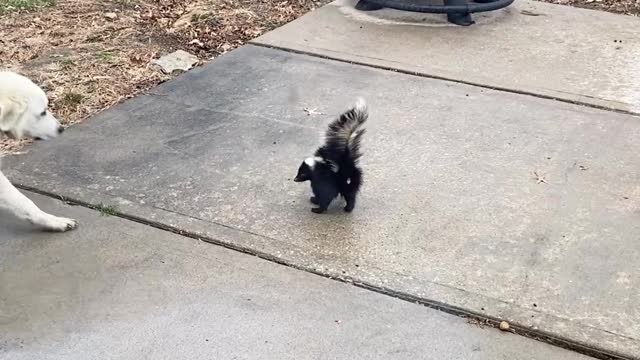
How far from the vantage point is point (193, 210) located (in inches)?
150

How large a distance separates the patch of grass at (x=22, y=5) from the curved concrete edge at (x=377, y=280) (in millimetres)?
3238

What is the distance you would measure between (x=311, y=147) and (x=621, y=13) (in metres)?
4.36

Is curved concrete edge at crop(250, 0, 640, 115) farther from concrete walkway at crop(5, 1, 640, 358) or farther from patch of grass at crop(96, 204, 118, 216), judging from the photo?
patch of grass at crop(96, 204, 118, 216)

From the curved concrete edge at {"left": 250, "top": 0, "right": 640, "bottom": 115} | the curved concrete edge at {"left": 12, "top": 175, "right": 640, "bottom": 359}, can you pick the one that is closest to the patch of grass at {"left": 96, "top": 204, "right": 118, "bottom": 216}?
the curved concrete edge at {"left": 12, "top": 175, "right": 640, "bottom": 359}

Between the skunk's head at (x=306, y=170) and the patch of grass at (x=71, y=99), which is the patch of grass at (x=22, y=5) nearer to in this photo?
the patch of grass at (x=71, y=99)

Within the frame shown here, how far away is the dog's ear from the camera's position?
3.42 m

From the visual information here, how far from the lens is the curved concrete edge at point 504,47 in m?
5.43

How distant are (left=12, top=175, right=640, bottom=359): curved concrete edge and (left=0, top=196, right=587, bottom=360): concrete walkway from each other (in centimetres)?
6

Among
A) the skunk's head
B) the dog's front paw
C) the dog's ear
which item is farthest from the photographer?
the skunk's head

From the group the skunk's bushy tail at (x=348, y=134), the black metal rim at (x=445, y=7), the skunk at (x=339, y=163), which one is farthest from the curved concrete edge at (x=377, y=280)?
the black metal rim at (x=445, y=7)

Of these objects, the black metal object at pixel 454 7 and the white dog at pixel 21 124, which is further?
the black metal object at pixel 454 7

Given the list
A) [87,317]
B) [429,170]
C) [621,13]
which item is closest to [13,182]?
[87,317]

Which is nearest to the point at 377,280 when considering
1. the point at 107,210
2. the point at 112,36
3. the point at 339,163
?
the point at 339,163

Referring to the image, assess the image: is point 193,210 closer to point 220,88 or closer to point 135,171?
point 135,171
